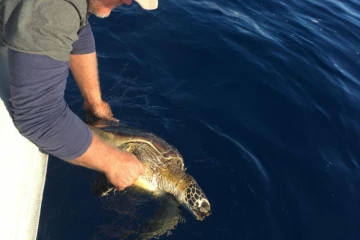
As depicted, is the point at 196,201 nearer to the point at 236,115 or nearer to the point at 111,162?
the point at 111,162

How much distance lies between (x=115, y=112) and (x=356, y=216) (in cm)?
346

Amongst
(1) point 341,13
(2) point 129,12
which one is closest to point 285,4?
(1) point 341,13

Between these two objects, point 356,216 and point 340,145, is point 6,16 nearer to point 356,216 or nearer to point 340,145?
point 356,216

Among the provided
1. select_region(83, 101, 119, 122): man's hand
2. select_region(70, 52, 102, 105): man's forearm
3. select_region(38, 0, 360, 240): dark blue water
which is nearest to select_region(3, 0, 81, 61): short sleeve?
select_region(70, 52, 102, 105): man's forearm

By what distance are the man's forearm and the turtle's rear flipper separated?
93cm

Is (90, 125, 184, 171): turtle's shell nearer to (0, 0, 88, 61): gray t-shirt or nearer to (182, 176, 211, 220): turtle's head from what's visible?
(182, 176, 211, 220): turtle's head

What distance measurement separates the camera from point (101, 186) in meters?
3.55

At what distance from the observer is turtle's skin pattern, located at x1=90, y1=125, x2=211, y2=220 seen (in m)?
3.84

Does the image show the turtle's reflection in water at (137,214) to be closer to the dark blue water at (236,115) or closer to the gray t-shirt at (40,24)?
the dark blue water at (236,115)

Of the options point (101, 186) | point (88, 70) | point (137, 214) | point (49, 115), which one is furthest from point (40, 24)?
point (137, 214)

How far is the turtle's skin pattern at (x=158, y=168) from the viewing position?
384cm

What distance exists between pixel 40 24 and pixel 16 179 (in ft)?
3.33

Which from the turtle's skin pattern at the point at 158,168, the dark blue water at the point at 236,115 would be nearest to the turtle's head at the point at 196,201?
the turtle's skin pattern at the point at 158,168

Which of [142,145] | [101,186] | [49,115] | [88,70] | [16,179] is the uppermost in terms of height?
[49,115]
